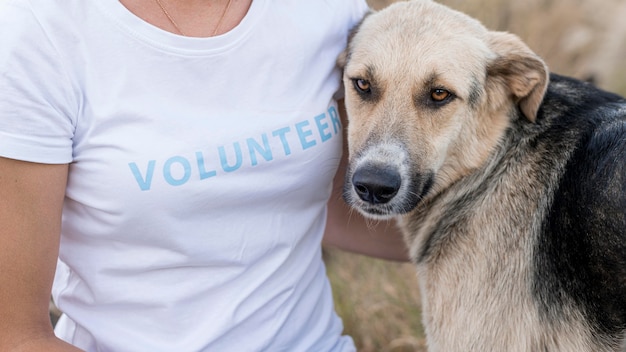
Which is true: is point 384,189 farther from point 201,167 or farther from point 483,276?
point 201,167

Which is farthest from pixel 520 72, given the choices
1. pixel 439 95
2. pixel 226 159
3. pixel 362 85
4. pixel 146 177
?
pixel 146 177

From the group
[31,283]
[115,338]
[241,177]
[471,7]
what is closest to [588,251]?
[241,177]

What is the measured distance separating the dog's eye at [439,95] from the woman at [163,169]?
403 mm

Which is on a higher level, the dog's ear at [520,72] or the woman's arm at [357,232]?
the dog's ear at [520,72]

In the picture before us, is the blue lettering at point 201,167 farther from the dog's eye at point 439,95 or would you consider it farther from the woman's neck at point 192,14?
the dog's eye at point 439,95

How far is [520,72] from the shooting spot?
2707mm

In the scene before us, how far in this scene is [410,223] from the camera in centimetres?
297

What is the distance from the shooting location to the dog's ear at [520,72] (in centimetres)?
265

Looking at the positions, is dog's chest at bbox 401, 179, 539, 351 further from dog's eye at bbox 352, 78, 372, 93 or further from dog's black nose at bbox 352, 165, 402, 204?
dog's eye at bbox 352, 78, 372, 93

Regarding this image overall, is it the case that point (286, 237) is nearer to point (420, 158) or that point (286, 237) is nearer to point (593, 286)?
point (420, 158)

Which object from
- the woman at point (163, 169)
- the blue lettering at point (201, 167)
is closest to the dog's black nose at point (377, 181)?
the woman at point (163, 169)

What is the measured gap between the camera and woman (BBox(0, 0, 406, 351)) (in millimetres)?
1938

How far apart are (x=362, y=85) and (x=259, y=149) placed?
2.25 feet

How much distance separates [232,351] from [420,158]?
1.03 meters
